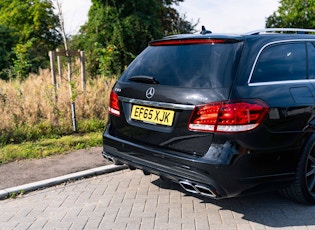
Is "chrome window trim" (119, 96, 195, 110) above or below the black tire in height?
above

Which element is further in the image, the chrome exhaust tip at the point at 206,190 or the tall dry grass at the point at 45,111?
the tall dry grass at the point at 45,111

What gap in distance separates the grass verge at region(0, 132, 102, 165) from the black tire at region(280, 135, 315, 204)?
3617 millimetres

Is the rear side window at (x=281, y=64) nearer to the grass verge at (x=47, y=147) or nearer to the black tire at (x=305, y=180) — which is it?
the black tire at (x=305, y=180)

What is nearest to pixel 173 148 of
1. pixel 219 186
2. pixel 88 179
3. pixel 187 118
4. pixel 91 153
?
pixel 187 118

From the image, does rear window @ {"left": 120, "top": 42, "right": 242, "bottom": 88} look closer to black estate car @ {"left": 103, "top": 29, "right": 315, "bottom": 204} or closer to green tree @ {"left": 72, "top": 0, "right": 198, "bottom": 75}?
black estate car @ {"left": 103, "top": 29, "right": 315, "bottom": 204}

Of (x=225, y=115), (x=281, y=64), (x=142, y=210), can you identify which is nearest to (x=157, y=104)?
Result: (x=225, y=115)

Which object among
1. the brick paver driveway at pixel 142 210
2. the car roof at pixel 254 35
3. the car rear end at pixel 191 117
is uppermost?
the car roof at pixel 254 35

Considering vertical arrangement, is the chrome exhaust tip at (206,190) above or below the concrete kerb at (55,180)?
above

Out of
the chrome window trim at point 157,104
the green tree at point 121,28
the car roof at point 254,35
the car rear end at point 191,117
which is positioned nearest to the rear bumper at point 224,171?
the car rear end at point 191,117

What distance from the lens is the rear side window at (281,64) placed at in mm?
3691

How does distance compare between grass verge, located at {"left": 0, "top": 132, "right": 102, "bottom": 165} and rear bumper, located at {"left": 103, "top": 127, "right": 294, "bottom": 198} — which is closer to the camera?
rear bumper, located at {"left": 103, "top": 127, "right": 294, "bottom": 198}

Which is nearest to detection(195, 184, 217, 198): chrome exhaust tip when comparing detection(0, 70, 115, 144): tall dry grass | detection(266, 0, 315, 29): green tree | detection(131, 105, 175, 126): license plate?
detection(131, 105, 175, 126): license plate

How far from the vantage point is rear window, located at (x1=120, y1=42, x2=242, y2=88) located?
350 cm

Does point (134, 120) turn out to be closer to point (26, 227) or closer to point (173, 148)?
point (173, 148)
